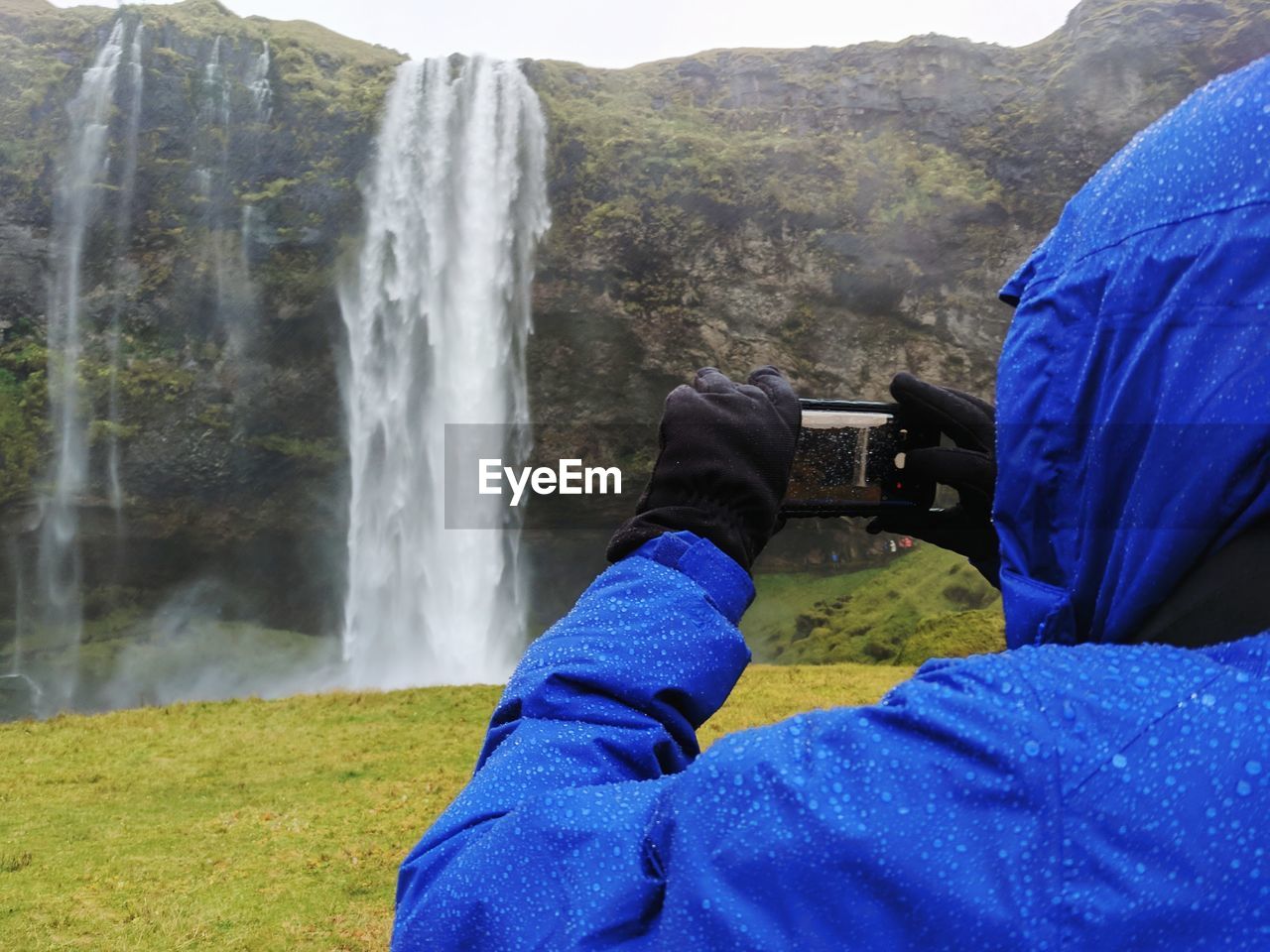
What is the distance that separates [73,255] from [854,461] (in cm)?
2467

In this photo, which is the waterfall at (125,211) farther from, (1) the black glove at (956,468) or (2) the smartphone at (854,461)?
(1) the black glove at (956,468)

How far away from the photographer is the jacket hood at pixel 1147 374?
32.3 inches

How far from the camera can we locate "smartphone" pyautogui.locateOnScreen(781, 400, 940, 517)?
193 centimetres

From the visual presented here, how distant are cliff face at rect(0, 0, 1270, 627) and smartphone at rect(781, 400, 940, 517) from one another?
2135cm

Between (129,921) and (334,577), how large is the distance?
20.7 m

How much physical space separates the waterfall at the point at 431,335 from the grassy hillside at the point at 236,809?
1081 cm

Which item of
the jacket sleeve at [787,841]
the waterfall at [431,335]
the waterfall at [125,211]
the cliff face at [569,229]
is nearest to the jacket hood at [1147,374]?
the jacket sleeve at [787,841]

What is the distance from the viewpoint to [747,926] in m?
0.82

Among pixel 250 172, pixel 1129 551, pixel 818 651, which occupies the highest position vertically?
pixel 250 172

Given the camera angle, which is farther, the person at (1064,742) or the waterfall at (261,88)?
the waterfall at (261,88)

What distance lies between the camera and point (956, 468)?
5.58 feet

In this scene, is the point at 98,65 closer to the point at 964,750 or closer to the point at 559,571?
the point at 559,571

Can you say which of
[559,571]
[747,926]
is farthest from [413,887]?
[559,571]

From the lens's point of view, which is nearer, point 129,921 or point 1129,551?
point 1129,551
